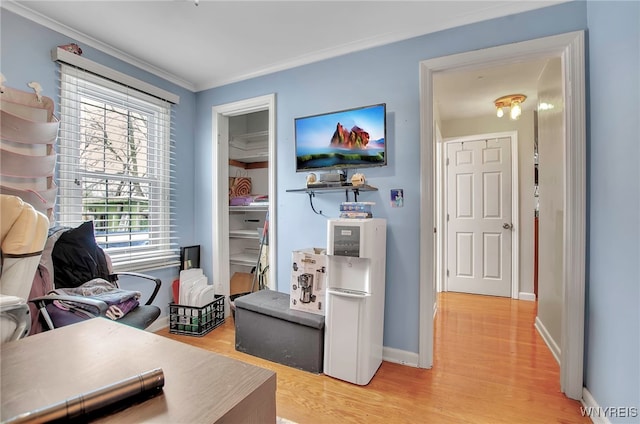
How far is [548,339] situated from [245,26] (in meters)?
3.60

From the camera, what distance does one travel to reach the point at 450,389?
1920 millimetres

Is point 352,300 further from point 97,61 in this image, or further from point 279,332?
point 97,61

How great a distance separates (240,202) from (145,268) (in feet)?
4.03

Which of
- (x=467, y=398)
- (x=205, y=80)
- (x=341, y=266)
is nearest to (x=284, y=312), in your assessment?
(x=341, y=266)

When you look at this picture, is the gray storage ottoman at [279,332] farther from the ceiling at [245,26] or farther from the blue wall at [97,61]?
the ceiling at [245,26]

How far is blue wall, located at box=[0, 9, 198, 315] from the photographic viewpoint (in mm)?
1986

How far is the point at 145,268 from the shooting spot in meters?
2.78

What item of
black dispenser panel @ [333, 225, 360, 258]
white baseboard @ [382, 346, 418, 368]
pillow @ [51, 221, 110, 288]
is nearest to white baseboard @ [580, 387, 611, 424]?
white baseboard @ [382, 346, 418, 368]

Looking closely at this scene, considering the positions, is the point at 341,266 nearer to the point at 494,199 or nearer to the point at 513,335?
the point at 513,335

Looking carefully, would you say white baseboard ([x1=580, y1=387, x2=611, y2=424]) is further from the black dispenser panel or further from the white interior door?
the white interior door

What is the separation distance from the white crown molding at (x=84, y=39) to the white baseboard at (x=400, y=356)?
3.32m

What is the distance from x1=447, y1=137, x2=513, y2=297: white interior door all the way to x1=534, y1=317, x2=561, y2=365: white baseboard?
3.84 ft

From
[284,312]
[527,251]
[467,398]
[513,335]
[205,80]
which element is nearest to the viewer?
[467,398]

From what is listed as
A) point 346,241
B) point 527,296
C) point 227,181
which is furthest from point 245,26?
point 527,296
